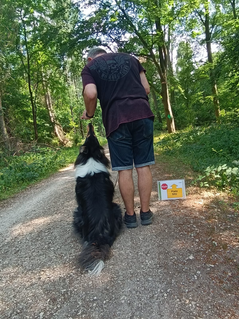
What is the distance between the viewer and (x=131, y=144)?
2.44m

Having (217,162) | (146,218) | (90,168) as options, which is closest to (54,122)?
(217,162)

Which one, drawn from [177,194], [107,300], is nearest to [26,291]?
[107,300]

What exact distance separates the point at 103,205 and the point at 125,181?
14.6 inches

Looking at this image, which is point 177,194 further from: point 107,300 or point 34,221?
point 34,221

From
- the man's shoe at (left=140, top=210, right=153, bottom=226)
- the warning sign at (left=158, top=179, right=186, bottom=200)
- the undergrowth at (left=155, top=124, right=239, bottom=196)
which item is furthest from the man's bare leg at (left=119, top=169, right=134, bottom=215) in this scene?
the undergrowth at (left=155, top=124, right=239, bottom=196)

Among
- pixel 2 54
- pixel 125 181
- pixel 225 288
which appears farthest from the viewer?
pixel 2 54

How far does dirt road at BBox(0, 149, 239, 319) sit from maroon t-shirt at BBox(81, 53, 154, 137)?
127 cm

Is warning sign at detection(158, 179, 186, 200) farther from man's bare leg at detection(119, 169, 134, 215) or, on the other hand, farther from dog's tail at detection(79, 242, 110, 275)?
dog's tail at detection(79, 242, 110, 275)

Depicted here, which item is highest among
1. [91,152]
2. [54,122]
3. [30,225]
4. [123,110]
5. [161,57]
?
[161,57]

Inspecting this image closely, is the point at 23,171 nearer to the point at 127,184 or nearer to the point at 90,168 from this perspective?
the point at 90,168

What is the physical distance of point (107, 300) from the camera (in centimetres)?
160

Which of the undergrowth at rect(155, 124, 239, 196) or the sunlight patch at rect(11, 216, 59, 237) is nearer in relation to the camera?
the sunlight patch at rect(11, 216, 59, 237)

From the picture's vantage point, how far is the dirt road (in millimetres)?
1501

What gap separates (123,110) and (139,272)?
155cm
